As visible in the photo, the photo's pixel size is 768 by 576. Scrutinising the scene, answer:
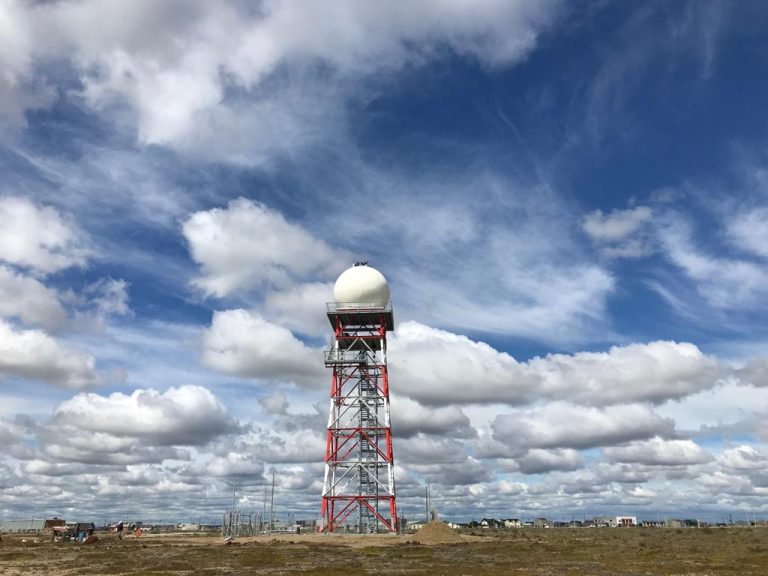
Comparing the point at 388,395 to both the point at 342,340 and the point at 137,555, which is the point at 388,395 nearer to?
the point at 342,340

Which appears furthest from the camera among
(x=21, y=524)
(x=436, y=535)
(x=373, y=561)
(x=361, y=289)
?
(x=21, y=524)

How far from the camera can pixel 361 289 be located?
78062mm

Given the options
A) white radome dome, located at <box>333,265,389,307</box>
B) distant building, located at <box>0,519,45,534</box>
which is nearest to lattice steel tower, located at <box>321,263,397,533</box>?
white radome dome, located at <box>333,265,389,307</box>

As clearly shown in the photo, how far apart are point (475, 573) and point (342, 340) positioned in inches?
1688

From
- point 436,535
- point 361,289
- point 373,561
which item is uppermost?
point 361,289

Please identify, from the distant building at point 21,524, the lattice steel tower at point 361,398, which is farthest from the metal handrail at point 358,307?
the distant building at point 21,524

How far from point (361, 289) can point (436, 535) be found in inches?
1206

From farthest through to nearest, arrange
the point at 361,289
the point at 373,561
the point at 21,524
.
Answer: the point at 21,524
the point at 361,289
the point at 373,561

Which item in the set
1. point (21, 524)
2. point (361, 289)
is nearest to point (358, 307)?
point (361, 289)

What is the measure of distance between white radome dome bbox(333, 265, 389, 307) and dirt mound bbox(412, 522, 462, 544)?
2723cm

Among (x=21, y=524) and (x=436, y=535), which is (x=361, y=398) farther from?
(x=21, y=524)

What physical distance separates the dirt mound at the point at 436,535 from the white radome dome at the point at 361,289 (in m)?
27.2

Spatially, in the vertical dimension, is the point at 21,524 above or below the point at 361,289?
below

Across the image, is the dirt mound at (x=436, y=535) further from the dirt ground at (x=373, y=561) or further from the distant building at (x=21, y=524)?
the distant building at (x=21, y=524)
